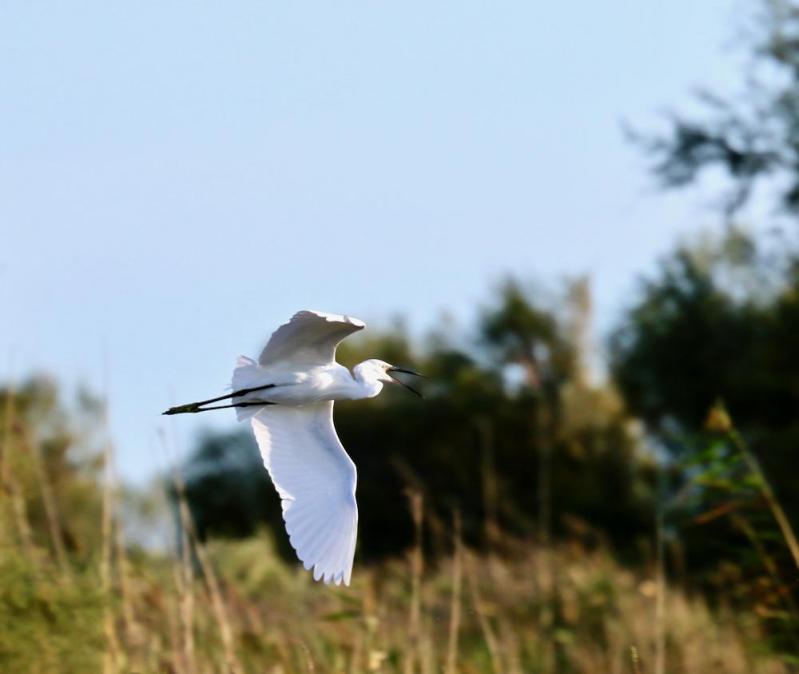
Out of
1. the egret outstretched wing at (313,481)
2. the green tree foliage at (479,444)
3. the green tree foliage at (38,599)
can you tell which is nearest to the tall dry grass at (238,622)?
the green tree foliage at (38,599)

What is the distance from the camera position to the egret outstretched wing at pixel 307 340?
13.8 feet

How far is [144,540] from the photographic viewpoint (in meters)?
6.82

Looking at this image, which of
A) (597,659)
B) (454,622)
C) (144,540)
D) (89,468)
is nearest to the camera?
(454,622)

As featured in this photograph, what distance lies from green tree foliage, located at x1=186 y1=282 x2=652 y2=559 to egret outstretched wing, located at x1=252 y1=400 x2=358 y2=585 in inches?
657

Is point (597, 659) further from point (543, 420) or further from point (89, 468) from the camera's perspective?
point (543, 420)

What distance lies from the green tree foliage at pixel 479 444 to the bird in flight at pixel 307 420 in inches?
658

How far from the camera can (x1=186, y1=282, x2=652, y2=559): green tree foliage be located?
23375mm

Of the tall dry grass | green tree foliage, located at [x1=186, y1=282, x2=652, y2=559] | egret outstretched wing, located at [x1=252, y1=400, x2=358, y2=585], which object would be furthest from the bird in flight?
green tree foliage, located at [x1=186, y1=282, x2=652, y2=559]

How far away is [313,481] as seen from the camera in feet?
15.1

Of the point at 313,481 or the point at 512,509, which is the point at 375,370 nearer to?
the point at 313,481

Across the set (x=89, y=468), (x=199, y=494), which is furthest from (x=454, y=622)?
(x=199, y=494)

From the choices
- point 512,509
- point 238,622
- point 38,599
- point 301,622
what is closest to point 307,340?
point 38,599

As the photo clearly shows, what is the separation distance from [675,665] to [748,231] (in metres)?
13.5

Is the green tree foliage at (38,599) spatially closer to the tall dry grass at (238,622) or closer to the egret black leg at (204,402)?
the tall dry grass at (238,622)
